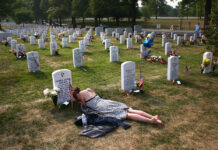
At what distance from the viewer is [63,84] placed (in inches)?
287

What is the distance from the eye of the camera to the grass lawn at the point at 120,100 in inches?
201

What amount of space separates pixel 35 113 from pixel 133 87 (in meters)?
4.00

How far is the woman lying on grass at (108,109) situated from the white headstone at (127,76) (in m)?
2.01

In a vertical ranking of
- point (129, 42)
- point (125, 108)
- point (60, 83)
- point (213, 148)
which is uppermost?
point (129, 42)

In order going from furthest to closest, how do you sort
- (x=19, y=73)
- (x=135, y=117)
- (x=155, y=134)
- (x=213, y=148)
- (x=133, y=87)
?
Answer: 1. (x=19, y=73)
2. (x=133, y=87)
3. (x=135, y=117)
4. (x=155, y=134)
5. (x=213, y=148)

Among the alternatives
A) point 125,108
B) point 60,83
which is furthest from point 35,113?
point 125,108

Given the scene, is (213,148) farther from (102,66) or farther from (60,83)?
(102,66)

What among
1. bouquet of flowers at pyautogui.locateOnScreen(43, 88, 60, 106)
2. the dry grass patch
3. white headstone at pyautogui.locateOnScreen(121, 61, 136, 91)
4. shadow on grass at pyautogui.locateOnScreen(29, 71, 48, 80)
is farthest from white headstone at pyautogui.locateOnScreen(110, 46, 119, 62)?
Result: bouquet of flowers at pyautogui.locateOnScreen(43, 88, 60, 106)

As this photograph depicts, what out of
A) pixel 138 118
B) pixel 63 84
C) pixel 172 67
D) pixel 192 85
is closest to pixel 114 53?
pixel 172 67

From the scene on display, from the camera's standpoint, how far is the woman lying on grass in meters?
5.98

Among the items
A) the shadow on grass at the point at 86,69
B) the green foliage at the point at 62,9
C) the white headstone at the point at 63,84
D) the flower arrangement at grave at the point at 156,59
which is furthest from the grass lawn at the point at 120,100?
the green foliage at the point at 62,9

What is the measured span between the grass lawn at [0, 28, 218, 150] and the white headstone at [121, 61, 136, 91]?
14.8 inches

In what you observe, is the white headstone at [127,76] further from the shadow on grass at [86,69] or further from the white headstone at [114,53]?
the white headstone at [114,53]

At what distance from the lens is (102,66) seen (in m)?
12.6
